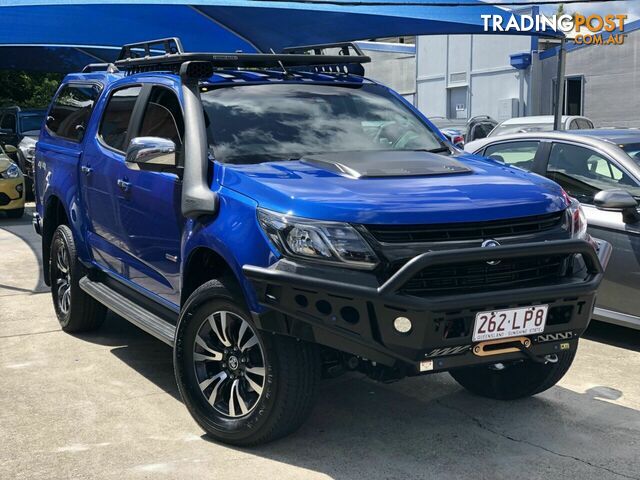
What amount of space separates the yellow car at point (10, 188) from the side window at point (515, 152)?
865 centimetres

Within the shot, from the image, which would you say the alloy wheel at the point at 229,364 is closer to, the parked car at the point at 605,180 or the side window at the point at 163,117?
the side window at the point at 163,117

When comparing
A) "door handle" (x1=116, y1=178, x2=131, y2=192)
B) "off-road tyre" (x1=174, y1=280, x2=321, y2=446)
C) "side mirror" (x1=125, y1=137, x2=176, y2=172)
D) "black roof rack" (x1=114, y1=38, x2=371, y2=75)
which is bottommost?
"off-road tyre" (x1=174, y1=280, x2=321, y2=446)

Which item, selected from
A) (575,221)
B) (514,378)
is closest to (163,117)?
(575,221)

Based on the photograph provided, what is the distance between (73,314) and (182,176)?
2.20m

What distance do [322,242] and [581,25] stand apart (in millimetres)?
22733

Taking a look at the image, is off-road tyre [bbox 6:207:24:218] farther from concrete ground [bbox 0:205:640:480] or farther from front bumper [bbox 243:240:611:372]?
front bumper [bbox 243:240:611:372]

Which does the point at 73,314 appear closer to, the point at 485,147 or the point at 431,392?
the point at 431,392

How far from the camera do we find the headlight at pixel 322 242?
345 centimetres

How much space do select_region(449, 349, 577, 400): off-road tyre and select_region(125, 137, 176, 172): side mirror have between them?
1909mm

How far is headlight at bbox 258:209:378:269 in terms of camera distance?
136 inches

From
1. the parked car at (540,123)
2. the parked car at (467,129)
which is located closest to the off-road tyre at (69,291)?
the parked car at (467,129)

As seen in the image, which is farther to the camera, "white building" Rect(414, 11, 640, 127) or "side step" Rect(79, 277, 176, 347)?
"white building" Rect(414, 11, 640, 127)

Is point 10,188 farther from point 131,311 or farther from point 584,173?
point 584,173

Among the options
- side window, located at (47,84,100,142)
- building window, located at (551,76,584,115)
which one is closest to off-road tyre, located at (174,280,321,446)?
side window, located at (47,84,100,142)
